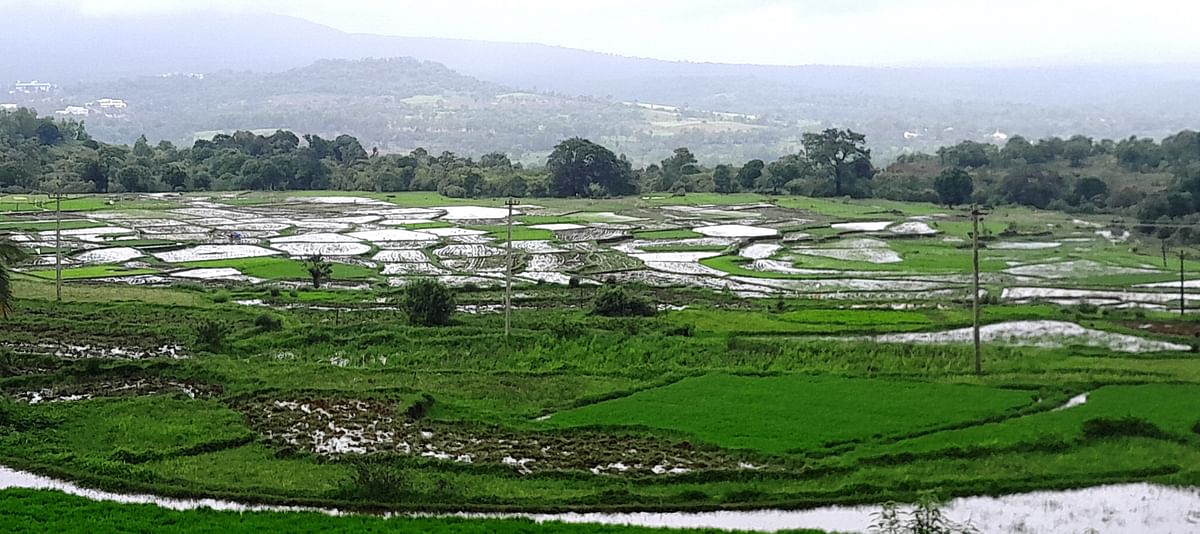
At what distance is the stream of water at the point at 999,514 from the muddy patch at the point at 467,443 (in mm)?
1719

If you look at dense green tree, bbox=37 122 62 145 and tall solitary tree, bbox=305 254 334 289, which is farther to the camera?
dense green tree, bbox=37 122 62 145

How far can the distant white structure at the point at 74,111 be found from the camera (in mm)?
184450

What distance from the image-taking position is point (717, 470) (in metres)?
14.7

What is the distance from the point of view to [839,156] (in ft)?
266

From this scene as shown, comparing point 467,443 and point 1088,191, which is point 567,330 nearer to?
point 467,443

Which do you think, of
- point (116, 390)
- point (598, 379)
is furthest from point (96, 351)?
point (598, 379)

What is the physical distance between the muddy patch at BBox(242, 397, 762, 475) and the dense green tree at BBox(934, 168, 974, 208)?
183 ft

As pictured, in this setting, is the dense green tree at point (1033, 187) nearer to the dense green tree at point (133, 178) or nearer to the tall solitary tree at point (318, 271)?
the tall solitary tree at point (318, 271)

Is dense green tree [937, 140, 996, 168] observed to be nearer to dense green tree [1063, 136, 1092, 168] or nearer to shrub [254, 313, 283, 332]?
dense green tree [1063, 136, 1092, 168]

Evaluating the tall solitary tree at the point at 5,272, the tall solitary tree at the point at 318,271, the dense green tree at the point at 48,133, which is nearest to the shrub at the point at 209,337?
the tall solitary tree at the point at 5,272

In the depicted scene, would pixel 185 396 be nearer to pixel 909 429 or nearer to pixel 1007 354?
pixel 909 429

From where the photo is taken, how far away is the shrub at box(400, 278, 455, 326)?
2603 centimetres

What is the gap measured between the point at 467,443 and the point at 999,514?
24.8ft

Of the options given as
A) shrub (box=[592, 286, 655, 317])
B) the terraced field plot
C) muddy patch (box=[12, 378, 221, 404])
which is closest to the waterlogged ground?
the terraced field plot
